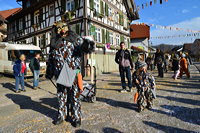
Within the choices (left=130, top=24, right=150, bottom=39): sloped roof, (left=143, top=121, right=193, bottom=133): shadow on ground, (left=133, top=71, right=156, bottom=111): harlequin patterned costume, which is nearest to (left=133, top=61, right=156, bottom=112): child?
(left=133, top=71, right=156, bottom=111): harlequin patterned costume

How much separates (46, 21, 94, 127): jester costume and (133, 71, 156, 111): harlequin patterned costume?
1485 millimetres

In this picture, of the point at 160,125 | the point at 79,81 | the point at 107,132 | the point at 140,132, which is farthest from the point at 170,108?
the point at 79,81

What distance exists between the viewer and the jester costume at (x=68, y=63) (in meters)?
2.69

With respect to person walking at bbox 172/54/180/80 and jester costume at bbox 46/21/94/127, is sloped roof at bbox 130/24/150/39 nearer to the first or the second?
person walking at bbox 172/54/180/80

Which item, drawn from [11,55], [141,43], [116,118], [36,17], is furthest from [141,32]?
[116,118]

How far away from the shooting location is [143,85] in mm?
3449

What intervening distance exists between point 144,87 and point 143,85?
2.0 inches

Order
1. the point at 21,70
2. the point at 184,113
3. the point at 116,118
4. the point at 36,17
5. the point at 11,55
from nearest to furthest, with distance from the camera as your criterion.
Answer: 1. the point at 116,118
2. the point at 184,113
3. the point at 21,70
4. the point at 11,55
5. the point at 36,17

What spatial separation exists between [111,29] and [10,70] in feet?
35.7

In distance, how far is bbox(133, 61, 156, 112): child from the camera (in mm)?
3441

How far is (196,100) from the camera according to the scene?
13.8 feet

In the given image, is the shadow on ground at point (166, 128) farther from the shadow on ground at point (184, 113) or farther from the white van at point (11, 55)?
the white van at point (11, 55)

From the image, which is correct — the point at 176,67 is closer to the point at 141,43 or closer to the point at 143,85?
the point at 143,85

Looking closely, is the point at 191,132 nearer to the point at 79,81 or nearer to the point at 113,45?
the point at 79,81
